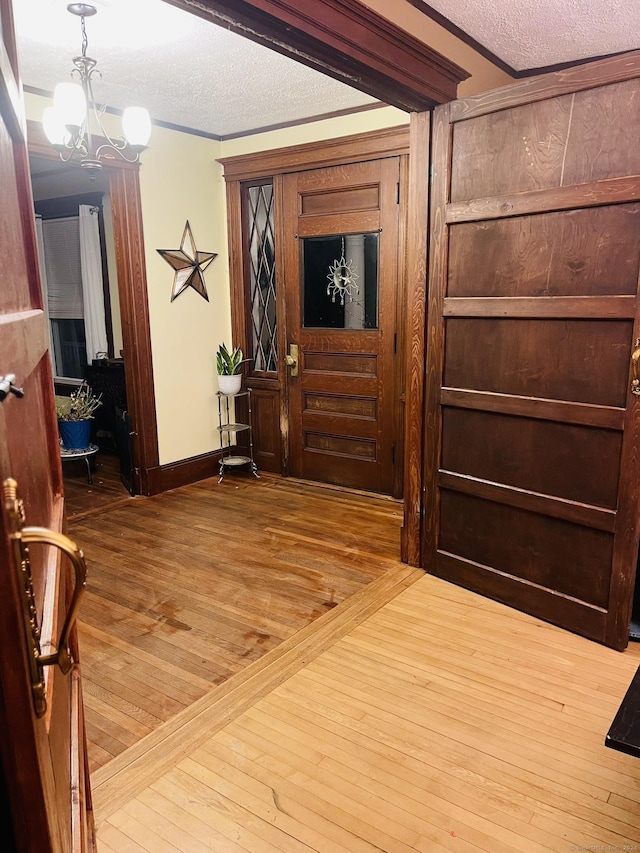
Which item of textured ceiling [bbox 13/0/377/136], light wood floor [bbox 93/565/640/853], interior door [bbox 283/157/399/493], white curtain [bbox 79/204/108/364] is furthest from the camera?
white curtain [bbox 79/204/108/364]

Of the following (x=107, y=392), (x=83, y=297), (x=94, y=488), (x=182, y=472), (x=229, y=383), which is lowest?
(x=94, y=488)

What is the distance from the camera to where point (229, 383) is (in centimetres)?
475

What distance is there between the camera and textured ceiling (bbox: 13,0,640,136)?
2570 millimetres

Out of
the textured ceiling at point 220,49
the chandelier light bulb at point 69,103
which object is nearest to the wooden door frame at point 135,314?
the textured ceiling at point 220,49

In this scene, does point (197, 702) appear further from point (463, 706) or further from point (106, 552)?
point (106, 552)

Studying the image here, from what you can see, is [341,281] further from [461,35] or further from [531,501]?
[531,501]

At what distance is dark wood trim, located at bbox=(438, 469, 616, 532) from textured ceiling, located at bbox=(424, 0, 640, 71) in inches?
77.8

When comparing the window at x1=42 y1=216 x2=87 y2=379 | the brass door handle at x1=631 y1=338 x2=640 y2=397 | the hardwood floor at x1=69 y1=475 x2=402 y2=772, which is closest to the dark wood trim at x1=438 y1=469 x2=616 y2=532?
the brass door handle at x1=631 y1=338 x2=640 y2=397

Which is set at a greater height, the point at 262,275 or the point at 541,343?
the point at 262,275

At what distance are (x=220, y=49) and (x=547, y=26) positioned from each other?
4.95ft

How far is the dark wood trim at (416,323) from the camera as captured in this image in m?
2.93

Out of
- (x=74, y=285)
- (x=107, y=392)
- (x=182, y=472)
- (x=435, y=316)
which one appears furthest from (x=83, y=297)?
(x=435, y=316)

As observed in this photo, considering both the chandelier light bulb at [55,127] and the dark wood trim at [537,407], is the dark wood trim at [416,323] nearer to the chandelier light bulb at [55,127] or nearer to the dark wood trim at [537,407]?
the dark wood trim at [537,407]

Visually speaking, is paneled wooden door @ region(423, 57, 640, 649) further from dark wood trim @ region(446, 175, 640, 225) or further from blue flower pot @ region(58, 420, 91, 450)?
blue flower pot @ region(58, 420, 91, 450)
